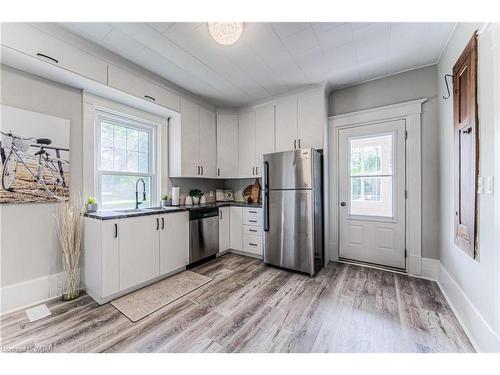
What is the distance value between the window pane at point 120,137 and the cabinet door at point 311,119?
8.34 ft

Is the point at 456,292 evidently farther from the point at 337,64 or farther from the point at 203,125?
the point at 203,125

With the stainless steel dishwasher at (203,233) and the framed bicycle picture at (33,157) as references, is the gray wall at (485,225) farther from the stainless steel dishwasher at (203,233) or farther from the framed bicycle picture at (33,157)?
the framed bicycle picture at (33,157)

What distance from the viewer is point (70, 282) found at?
6.84 feet

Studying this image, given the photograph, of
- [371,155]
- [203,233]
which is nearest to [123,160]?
[203,233]

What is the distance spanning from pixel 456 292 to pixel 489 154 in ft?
4.38

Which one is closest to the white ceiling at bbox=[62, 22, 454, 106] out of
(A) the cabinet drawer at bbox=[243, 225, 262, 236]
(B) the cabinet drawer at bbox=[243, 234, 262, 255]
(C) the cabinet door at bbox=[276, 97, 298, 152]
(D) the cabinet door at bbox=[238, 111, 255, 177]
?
(C) the cabinet door at bbox=[276, 97, 298, 152]

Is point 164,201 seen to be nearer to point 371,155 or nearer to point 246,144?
point 246,144

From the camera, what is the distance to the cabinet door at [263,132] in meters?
3.44

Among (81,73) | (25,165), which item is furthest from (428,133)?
(25,165)

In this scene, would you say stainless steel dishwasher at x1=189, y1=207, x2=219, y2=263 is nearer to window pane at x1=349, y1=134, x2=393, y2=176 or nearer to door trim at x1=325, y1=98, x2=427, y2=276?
window pane at x1=349, y1=134, x2=393, y2=176

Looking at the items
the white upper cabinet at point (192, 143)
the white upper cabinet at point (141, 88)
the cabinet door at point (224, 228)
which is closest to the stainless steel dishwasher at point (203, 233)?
the cabinet door at point (224, 228)

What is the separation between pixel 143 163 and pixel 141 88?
1051 millimetres

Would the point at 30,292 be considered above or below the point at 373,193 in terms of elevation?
below

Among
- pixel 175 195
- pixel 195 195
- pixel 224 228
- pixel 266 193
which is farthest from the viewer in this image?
pixel 195 195
